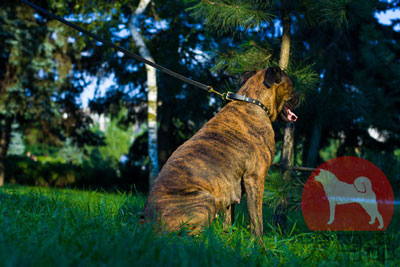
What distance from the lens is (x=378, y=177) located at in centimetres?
466

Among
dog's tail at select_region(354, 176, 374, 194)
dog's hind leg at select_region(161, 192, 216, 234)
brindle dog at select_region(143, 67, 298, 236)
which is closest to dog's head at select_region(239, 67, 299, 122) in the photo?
brindle dog at select_region(143, 67, 298, 236)

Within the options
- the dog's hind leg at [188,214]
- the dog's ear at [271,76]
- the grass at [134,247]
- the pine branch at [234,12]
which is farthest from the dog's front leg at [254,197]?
the pine branch at [234,12]

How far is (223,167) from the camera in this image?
3.24 m

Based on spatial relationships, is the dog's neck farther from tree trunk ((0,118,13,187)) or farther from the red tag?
tree trunk ((0,118,13,187))

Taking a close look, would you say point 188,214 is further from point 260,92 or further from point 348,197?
point 348,197

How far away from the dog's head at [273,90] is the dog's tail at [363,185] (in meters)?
1.30

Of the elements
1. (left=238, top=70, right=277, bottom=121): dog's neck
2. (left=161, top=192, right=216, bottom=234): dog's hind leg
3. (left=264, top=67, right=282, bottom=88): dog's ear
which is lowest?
(left=161, top=192, right=216, bottom=234): dog's hind leg

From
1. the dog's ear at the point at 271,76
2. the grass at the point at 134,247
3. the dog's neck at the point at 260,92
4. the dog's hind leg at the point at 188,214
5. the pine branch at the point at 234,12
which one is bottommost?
the grass at the point at 134,247

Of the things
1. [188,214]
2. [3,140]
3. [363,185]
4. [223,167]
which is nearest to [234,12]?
[223,167]

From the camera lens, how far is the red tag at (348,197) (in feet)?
14.4

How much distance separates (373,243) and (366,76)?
5.14 m

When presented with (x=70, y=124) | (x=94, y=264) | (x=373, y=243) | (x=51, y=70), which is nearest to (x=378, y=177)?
(x=373, y=243)

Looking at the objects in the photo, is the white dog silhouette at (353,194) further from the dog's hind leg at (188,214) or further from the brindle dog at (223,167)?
the dog's hind leg at (188,214)

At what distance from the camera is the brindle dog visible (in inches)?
117
